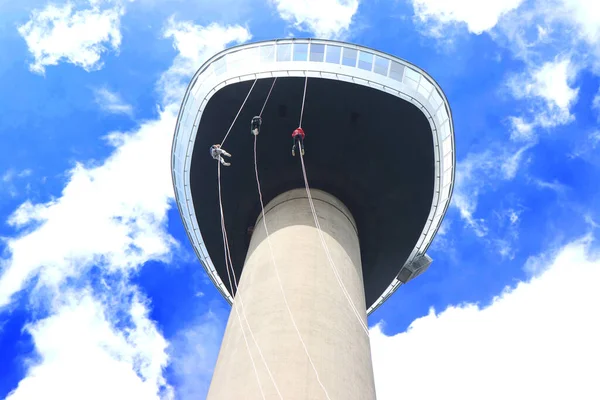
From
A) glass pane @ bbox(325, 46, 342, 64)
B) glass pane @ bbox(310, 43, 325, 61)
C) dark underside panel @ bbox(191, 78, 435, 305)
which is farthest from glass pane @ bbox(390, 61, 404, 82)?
glass pane @ bbox(310, 43, 325, 61)

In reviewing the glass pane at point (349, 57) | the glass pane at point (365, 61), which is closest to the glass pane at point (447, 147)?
the glass pane at point (365, 61)

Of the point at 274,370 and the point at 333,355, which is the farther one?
the point at 333,355

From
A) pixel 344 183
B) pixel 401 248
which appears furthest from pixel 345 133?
pixel 401 248

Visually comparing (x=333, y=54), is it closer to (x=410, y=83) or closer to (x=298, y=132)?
(x=410, y=83)

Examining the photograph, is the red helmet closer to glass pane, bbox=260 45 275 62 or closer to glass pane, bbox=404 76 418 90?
glass pane, bbox=260 45 275 62

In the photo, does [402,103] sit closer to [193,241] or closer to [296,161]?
[296,161]

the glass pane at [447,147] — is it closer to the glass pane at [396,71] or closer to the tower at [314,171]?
the tower at [314,171]
